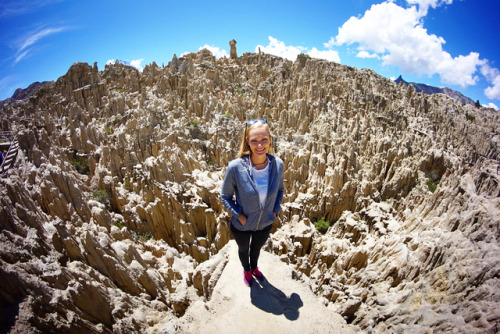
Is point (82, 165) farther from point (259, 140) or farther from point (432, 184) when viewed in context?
point (432, 184)

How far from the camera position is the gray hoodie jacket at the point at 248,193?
3.55m

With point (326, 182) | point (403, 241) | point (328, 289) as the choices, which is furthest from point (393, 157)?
point (328, 289)

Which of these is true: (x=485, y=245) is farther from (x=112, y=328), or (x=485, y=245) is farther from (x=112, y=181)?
(x=112, y=181)

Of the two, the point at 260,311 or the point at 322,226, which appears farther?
the point at 322,226

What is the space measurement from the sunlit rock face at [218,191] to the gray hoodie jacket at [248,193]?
2081 millimetres

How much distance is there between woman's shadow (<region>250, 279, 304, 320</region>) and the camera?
408 cm

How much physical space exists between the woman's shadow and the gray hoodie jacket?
1307 millimetres

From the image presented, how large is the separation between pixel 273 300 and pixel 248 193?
2129 mm

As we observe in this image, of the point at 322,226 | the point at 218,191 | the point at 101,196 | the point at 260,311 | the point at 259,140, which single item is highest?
the point at 259,140

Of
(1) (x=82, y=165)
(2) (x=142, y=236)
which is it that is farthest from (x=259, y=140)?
(1) (x=82, y=165)

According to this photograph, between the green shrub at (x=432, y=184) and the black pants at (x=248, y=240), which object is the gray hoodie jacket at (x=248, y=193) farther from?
the green shrub at (x=432, y=184)

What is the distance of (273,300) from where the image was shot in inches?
167

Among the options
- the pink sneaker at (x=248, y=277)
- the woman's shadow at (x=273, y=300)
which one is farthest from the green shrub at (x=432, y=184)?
the pink sneaker at (x=248, y=277)

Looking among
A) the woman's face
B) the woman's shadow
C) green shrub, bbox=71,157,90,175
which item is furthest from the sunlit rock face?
the woman's face
